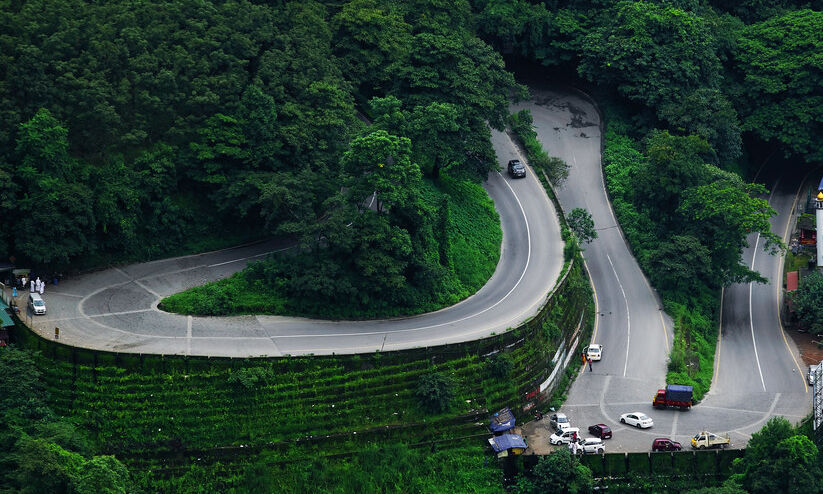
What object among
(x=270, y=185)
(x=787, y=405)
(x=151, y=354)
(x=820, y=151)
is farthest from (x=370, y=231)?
(x=820, y=151)

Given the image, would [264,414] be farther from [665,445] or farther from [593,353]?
[593,353]

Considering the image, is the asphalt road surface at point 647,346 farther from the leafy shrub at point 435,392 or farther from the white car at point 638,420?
the leafy shrub at point 435,392

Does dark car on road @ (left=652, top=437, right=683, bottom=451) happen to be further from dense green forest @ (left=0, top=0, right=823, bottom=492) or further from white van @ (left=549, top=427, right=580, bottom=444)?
white van @ (left=549, top=427, right=580, bottom=444)

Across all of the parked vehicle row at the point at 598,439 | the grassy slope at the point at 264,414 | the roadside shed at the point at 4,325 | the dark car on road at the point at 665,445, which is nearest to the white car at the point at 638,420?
the parked vehicle row at the point at 598,439

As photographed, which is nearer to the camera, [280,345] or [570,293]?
[280,345]

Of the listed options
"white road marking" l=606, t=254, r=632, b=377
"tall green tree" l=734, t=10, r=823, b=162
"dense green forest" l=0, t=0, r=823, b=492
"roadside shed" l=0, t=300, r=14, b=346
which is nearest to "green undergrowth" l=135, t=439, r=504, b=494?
"dense green forest" l=0, t=0, r=823, b=492

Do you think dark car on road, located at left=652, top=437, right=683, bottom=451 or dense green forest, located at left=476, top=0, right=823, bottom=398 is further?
dense green forest, located at left=476, top=0, right=823, bottom=398

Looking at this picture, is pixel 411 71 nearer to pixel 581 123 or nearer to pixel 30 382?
pixel 581 123
